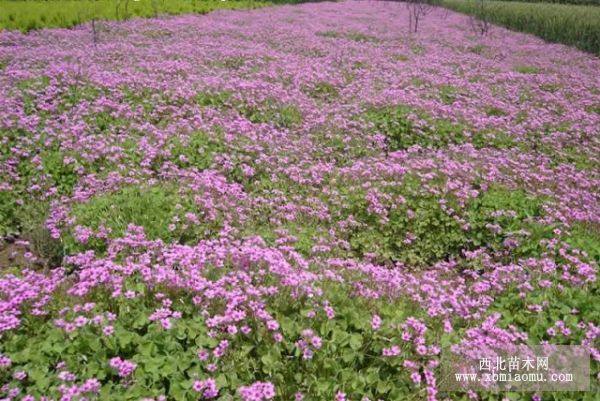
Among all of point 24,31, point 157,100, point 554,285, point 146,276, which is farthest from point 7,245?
point 24,31

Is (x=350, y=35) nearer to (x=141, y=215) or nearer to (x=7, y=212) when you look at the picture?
(x=7, y=212)

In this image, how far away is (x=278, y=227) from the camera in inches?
261

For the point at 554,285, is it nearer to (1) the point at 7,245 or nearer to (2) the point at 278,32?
(1) the point at 7,245

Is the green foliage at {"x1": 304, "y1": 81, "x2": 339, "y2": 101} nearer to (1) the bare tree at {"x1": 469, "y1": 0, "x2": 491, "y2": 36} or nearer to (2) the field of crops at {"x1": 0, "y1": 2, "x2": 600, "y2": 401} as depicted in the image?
(2) the field of crops at {"x1": 0, "y1": 2, "x2": 600, "y2": 401}

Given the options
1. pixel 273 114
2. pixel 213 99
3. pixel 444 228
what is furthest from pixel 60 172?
pixel 444 228

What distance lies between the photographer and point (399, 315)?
15.3 feet

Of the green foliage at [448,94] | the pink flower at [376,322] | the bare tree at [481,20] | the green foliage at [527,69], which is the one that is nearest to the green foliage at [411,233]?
the pink flower at [376,322]

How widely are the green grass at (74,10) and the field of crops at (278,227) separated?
5309 mm

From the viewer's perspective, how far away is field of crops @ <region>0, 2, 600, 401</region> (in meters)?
4.00

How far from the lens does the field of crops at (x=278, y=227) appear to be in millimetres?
3996

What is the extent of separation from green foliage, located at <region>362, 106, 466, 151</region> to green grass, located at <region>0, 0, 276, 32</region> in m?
15.2

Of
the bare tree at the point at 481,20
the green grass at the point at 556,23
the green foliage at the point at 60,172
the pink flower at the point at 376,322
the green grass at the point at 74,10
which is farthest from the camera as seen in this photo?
the bare tree at the point at 481,20

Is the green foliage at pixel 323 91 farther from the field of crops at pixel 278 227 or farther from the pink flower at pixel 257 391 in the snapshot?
the pink flower at pixel 257 391

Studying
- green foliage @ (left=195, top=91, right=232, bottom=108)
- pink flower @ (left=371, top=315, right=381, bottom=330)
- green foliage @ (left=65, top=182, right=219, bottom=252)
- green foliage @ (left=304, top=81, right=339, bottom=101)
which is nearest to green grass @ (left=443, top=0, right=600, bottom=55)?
green foliage @ (left=304, top=81, right=339, bottom=101)
